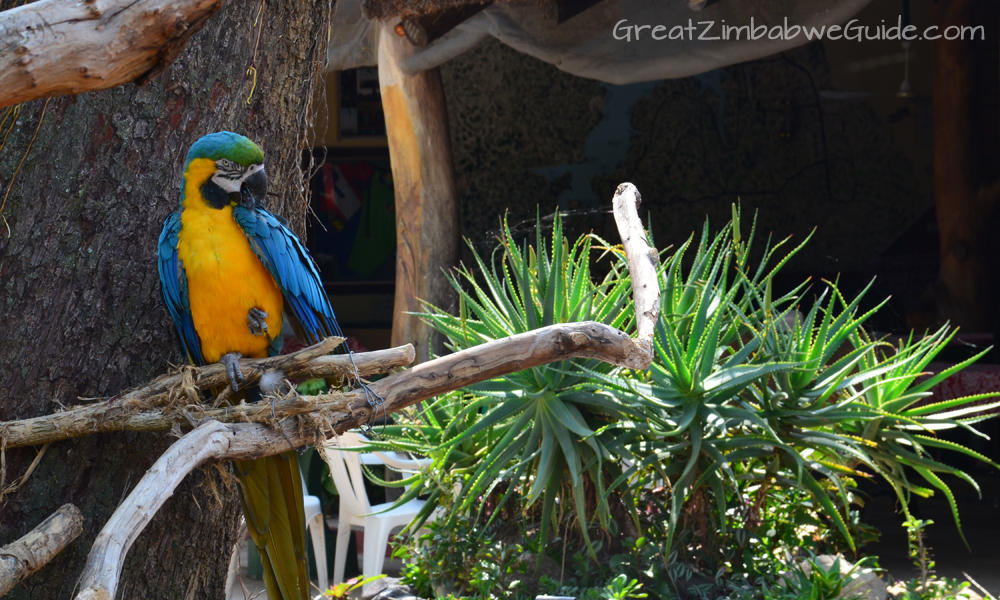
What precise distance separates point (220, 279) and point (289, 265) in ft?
0.40

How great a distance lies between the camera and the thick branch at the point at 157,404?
3.94 feet

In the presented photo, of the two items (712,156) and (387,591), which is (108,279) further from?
(712,156)

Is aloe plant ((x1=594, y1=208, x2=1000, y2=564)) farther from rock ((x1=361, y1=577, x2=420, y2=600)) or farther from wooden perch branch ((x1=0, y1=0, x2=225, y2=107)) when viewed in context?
wooden perch branch ((x1=0, y1=0, x2=225, y2=107))

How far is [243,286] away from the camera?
1405 mm

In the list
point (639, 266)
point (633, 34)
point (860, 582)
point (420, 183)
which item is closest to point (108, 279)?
point (639, 266)

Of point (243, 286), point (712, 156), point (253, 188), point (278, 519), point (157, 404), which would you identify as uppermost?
point (712, 156)

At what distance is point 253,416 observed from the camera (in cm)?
119

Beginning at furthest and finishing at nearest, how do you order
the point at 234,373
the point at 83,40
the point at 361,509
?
the point at 361,509 → the point at 234,373 → the point at 83,40

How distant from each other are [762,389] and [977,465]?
3.58 metres

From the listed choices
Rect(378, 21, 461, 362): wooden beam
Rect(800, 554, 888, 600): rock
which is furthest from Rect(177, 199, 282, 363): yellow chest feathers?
Rect(378, 21, 461, 362): wooden beam

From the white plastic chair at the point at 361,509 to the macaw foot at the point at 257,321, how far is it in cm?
148

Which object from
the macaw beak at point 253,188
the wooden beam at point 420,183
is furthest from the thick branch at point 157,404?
the wooden beam at point 420,183

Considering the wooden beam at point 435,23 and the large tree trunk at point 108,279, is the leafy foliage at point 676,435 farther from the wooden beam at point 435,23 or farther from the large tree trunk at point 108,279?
the wooden beam at point 435,23

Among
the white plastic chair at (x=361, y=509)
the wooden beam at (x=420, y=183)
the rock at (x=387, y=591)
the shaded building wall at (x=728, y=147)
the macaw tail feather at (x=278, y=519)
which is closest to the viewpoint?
the macaw tail feather at (x=278, y=519)
